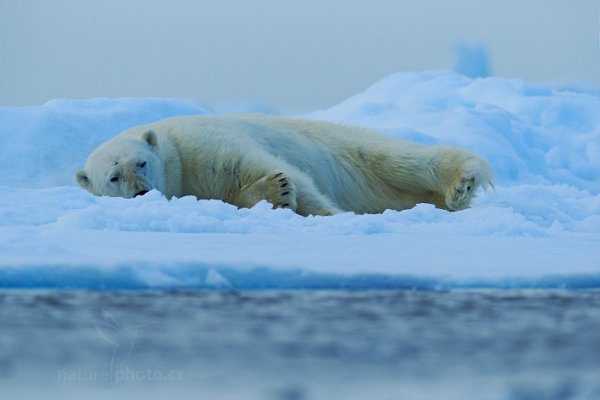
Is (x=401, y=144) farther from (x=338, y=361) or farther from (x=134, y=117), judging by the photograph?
(x=338, y=361)

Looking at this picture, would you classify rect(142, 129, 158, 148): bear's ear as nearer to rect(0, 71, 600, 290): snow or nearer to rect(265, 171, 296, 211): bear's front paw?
rect(0, 71, 600, 290): snow

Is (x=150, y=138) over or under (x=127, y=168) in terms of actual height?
over

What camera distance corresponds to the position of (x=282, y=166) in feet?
14.5

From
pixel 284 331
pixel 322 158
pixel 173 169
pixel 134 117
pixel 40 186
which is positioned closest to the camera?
pixel 284 331

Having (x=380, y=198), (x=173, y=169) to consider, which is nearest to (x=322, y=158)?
(x=380, y=198)

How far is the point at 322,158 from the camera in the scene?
503 cm

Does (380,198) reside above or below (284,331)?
below

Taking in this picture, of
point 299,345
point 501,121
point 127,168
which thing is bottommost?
point 501,121

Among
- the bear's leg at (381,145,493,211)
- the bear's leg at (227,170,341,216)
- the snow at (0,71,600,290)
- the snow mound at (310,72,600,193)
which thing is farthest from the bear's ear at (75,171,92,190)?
the snow mound at (310,72,600,193)

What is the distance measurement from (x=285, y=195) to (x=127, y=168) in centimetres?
73

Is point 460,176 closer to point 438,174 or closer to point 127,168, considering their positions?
point 438,174

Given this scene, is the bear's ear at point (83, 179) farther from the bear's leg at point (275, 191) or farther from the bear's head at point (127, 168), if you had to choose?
the bear's leg at point (275, 191)

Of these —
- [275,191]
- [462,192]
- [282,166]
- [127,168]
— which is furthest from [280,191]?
[462,192]

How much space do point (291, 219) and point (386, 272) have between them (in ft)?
3.89
